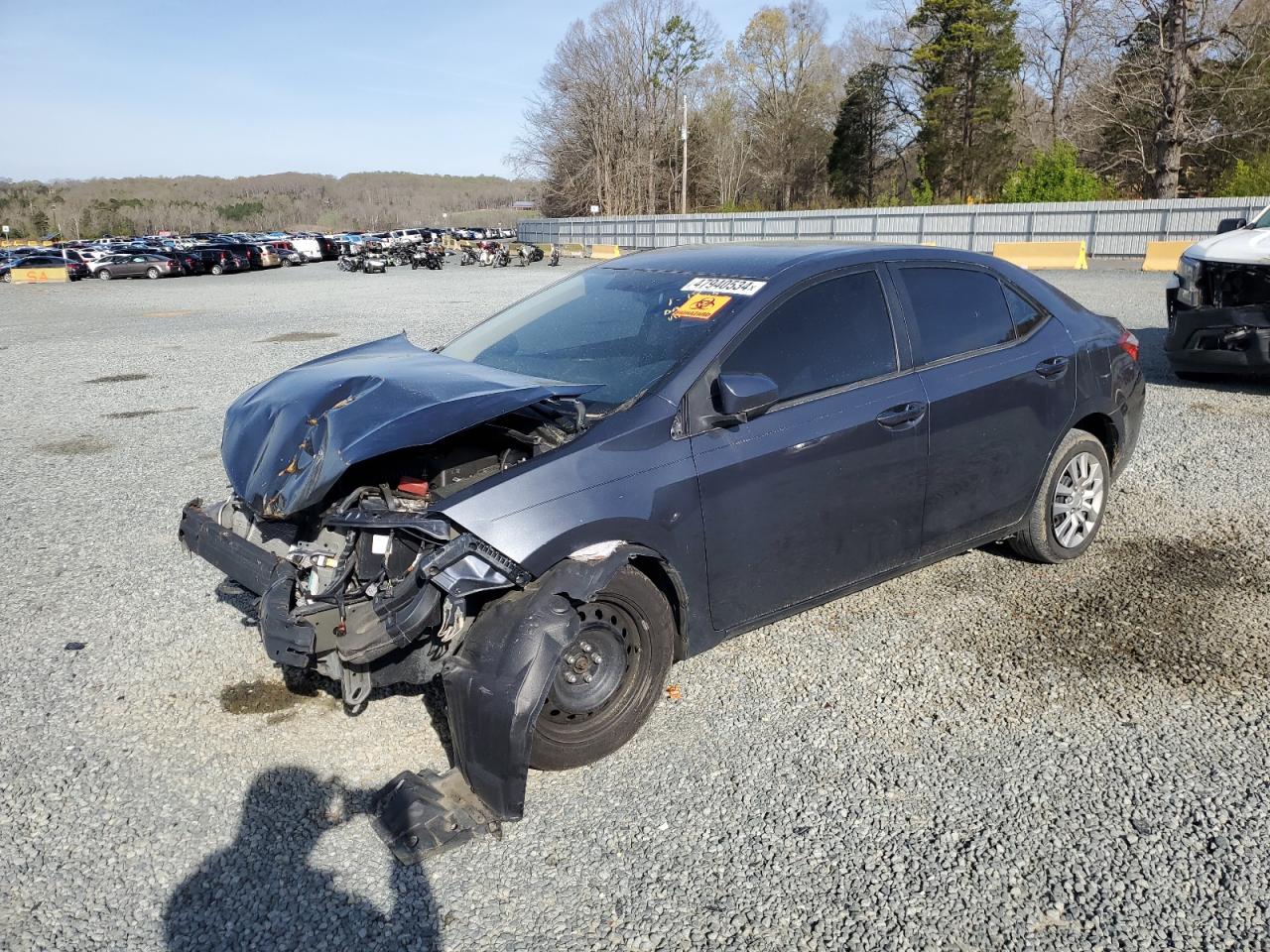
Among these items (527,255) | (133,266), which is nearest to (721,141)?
(527,255)

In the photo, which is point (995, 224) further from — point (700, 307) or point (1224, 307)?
point (700, 307)

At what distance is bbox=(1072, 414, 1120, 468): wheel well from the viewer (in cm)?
488

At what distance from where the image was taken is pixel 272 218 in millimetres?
180250

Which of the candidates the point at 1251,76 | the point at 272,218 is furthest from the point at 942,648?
the point at 272,218

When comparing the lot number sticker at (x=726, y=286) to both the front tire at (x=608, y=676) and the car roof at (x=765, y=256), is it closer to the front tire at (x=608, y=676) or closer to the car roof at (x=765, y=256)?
the car roof at (x=765, y=256)

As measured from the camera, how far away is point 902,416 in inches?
152

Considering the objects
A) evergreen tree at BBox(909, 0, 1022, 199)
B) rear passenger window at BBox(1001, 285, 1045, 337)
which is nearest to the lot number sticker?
rear passenger window at BBox(1001, 285, 1045, 337)

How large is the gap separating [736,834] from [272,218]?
196m

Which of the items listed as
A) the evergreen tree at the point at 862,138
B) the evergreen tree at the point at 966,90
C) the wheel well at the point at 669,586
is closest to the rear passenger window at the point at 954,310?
the wheel well at the point at 669,586

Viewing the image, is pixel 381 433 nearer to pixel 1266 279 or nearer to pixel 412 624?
pixel 412 624

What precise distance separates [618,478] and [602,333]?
1141 mm

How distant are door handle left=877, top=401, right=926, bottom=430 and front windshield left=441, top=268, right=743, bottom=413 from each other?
2.48 feet

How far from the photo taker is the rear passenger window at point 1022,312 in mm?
4539

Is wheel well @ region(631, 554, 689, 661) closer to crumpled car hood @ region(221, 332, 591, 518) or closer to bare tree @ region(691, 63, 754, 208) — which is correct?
crumpled car hood @ region(221, 332, 591, 518)
